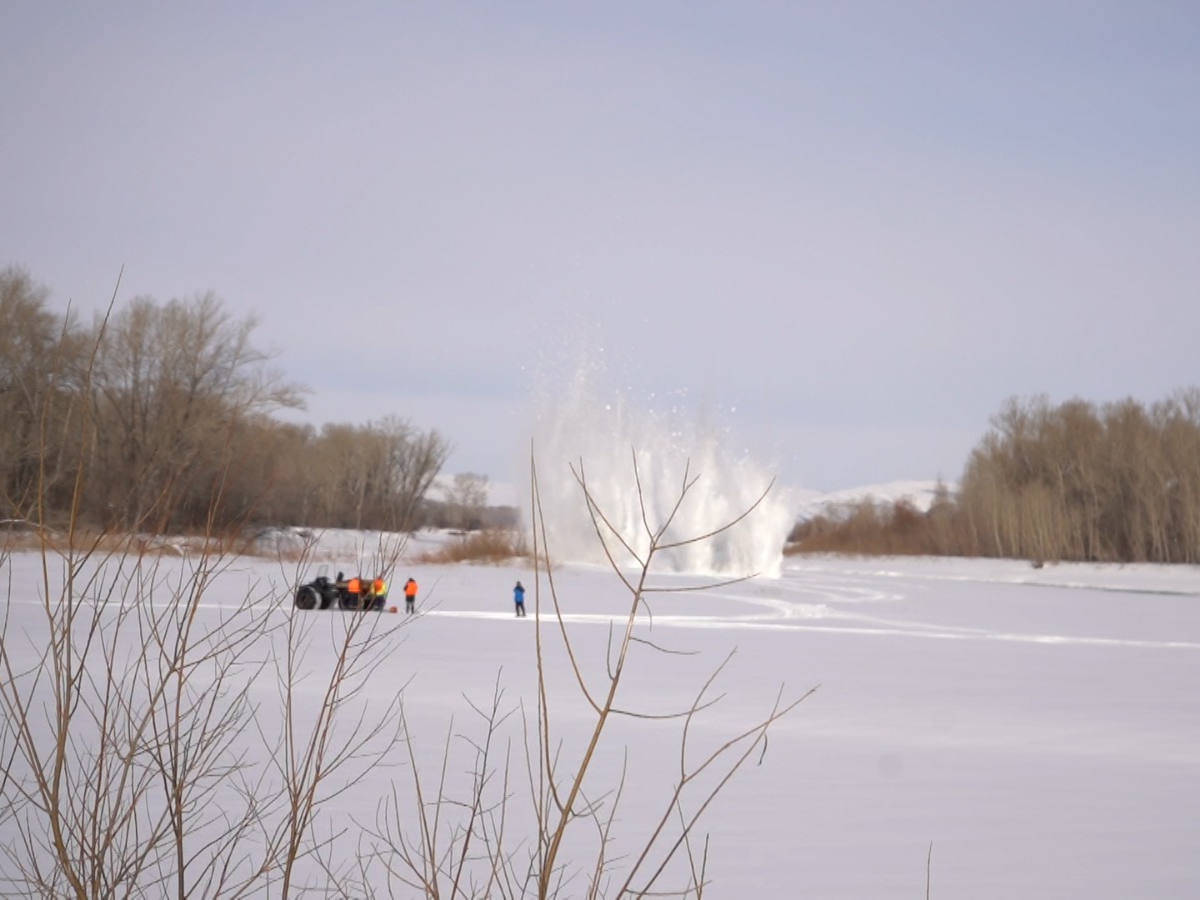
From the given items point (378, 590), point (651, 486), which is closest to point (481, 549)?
point (651, 486)

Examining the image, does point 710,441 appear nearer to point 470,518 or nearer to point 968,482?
point 470,518

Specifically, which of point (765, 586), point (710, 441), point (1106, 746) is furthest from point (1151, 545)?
point (1106, 746)

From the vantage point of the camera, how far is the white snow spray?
154 ft

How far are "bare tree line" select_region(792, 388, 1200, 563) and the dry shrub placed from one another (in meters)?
29.6

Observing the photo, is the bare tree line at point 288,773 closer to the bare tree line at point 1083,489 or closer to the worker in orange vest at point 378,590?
the worker in orange vest at point 378,590

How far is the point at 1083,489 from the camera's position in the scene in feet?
178

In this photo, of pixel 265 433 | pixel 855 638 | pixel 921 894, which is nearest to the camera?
pixel 265 433

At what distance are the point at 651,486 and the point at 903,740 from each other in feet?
146

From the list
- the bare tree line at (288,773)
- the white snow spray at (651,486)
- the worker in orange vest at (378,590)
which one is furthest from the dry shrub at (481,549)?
the worker in orange vest at (378,590)

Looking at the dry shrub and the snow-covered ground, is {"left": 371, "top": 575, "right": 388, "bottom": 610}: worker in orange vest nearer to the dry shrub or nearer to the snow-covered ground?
the snow-covered ground

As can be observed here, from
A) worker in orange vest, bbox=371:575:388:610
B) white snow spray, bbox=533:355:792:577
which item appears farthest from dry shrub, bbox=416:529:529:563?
worker in orange vest, bbox=371:575:388:610

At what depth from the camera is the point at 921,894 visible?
4508 millimetres

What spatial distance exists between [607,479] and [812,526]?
49.1 m

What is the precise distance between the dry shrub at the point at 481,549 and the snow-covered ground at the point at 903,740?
1508 centimetres
